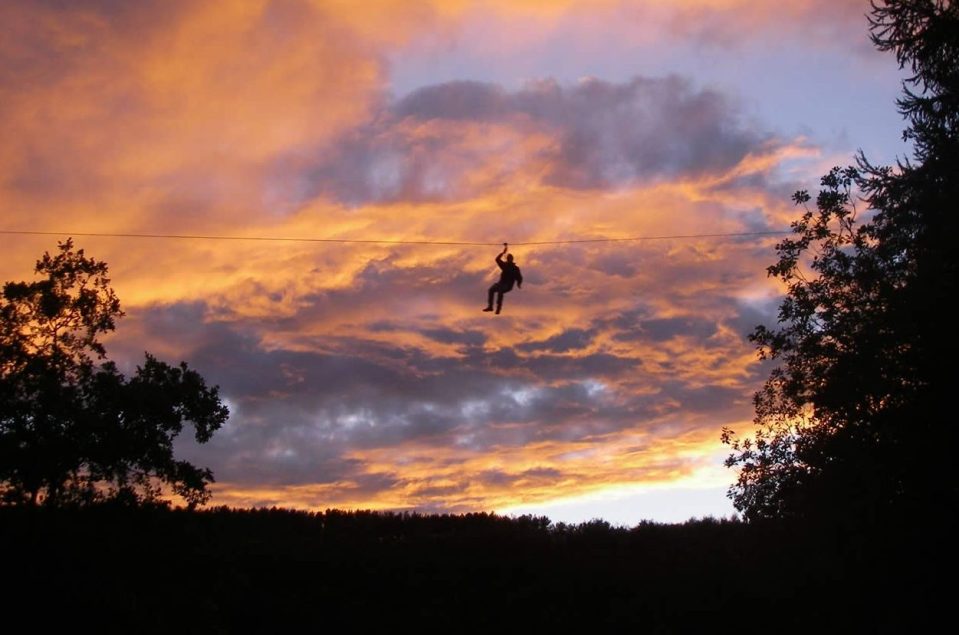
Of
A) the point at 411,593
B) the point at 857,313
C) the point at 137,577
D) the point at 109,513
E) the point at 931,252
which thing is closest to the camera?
the point at 931,252

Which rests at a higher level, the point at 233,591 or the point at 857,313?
the point at 857,313

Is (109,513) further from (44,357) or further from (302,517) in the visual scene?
(302,517)

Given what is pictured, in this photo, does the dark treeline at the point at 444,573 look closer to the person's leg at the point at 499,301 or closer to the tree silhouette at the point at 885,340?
the tree silhouette at the point at 885,340

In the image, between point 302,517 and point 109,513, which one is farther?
point 302,517

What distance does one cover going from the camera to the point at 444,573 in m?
40.2

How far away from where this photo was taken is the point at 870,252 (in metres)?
24.3

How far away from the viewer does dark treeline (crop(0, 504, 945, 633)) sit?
91.6 ft

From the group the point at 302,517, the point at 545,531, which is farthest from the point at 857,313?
the point at 302,517

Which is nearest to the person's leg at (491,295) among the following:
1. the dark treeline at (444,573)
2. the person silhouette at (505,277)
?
the person silhouette at (505,277)

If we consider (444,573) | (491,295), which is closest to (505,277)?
(491,295)

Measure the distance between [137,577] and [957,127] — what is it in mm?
30399

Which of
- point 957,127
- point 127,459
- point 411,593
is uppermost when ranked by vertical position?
point 957,127

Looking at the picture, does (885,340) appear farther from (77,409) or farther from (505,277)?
(77,409)

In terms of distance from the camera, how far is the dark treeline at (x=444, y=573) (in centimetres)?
2791
